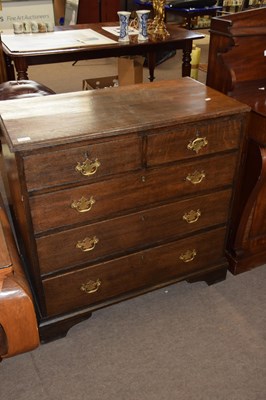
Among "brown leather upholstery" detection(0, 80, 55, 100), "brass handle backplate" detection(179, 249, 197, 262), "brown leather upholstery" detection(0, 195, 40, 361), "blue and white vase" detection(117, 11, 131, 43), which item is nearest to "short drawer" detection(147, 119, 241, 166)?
"brass handle backplate" detection(179, 249, 197, 262)

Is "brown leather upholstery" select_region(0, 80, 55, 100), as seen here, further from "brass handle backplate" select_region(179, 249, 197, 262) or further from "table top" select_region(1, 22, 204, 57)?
"brass handle backplate" select_region(179, 249, 197, 262)

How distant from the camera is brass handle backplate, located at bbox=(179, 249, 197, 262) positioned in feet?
6.13

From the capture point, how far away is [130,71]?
13.2ft

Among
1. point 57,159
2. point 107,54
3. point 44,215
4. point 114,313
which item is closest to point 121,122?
point 57,159

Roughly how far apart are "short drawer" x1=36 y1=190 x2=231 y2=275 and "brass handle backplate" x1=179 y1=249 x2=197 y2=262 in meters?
0.13

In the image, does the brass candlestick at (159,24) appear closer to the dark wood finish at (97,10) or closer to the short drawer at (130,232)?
the short drawer at (130,232)

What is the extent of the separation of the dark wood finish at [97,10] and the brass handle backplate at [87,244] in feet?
17.8

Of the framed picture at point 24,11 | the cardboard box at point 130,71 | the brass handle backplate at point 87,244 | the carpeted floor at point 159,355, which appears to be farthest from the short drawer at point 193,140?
the framed picture at point 24,11

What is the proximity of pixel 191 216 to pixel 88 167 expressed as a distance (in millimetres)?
577

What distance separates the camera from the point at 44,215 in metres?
1.42

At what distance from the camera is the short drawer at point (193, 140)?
149 centimetres

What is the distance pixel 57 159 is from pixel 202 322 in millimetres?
1044

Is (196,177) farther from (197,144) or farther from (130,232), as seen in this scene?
(130,232)

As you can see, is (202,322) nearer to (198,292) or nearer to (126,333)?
(198,292)
